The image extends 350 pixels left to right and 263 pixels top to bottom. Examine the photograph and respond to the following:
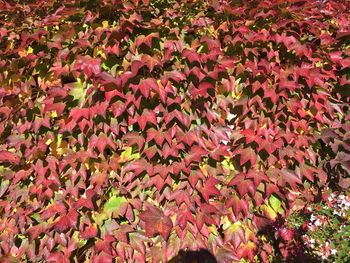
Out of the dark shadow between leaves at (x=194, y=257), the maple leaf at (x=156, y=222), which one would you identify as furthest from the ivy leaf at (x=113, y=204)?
the dark shadow between leaves at (x=194, y=257)

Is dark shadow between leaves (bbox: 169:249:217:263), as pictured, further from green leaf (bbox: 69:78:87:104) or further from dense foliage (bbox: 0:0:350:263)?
green leaf (bbox: 69:78:87:104)

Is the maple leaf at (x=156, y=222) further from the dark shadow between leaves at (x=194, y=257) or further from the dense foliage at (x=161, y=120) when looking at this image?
the dark shadow between leaves at (x=194, y=257)

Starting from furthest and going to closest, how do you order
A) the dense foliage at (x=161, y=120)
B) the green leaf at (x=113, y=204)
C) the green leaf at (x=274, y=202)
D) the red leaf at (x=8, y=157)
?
the green leaf at (x=274, y=202) < the green leaf at (x=113, y=204) < the red leaf at (x=8, y=157) < the dense foliage at (x=161, y=120)

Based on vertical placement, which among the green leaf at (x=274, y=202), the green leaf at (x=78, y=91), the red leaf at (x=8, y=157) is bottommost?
the green leaf at (x=274, y=202)

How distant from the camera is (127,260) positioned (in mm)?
2857

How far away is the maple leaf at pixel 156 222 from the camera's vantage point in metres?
2.65

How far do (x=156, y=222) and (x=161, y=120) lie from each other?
2.44 ft

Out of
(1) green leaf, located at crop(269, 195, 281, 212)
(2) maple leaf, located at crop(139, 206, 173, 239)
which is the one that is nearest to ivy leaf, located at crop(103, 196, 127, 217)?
(2) maple leaf, located at crop(139, 206, 173, 239)

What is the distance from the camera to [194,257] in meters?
2.83

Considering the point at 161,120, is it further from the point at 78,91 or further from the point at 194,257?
the point at 194,257

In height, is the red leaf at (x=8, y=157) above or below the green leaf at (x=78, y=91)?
below

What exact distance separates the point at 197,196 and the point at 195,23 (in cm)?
121

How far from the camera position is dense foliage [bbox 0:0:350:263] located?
242 cm

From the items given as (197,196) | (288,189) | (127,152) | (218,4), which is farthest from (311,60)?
(127,152)
